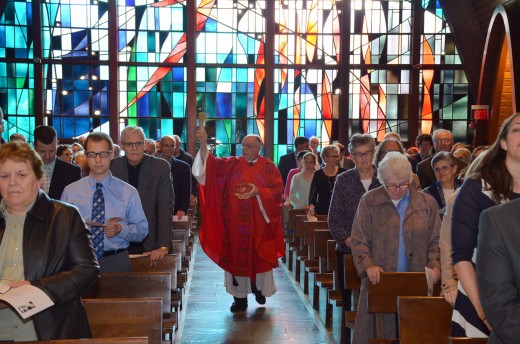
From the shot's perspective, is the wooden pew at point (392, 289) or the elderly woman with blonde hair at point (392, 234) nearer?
the wooden pew at point (392, 289)

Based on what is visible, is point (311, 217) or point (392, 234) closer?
point (392, 234)

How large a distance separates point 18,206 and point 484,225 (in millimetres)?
1625

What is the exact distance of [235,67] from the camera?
16.1 meters

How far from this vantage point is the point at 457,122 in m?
16.0

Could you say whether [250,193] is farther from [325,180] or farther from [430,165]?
[430,165]

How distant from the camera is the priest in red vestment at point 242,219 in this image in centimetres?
706

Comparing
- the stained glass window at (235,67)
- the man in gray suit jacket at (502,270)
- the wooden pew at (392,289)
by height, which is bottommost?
the wooden pew at (392,289)

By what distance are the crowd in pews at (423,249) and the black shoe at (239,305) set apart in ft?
2.32

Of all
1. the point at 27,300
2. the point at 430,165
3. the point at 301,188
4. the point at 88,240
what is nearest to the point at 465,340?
the point at 88,240

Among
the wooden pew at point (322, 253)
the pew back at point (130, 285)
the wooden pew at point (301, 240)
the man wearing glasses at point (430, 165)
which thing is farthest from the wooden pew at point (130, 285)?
the man wearing glasses at point (430, 165)

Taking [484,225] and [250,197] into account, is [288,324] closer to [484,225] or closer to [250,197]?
[250,197]

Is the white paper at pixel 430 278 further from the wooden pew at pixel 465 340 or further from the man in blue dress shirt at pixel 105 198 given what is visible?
the man in blue dress shirt at pixel 105 198

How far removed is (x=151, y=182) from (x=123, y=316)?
1.80 metres

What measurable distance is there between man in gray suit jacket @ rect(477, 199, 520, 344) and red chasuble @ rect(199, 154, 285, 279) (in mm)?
5117
